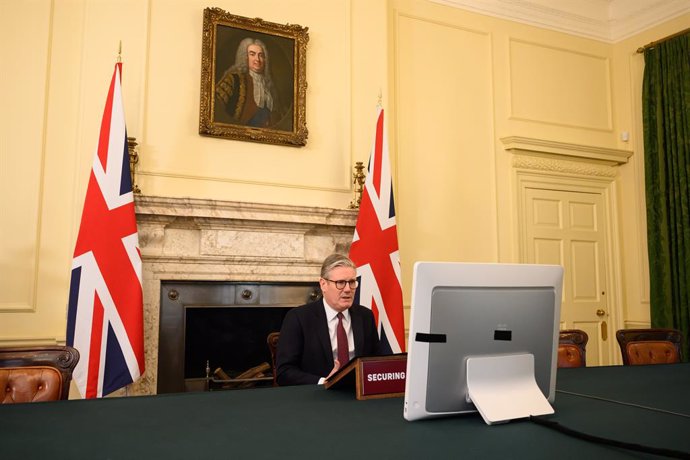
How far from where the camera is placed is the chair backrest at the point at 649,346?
3.38 meters

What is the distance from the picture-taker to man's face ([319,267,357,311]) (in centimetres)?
291

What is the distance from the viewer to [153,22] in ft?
14.7

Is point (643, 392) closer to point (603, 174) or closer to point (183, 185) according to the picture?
point (183, 185)

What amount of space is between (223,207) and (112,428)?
2965mm

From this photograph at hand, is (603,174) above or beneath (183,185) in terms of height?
above

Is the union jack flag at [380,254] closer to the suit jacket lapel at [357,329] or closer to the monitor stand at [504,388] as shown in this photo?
the suit jacket lapel at [357,329]

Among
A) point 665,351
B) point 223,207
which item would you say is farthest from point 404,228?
point 665,351

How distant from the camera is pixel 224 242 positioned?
4.45m

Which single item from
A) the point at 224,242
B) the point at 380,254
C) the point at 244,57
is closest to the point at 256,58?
the point at 244,57

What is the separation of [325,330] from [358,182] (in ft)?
7.21

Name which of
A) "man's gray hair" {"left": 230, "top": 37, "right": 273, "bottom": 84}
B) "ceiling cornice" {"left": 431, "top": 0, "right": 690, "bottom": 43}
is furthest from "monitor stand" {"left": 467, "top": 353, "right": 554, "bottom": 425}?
"ceiling cornice" {"left": 431, "top": 0, "right": 690, "bottom": 43}

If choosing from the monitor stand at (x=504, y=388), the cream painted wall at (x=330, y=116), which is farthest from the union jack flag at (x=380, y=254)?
the monitor stand at (x=504, y=388)

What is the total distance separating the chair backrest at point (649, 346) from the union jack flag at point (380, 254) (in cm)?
156

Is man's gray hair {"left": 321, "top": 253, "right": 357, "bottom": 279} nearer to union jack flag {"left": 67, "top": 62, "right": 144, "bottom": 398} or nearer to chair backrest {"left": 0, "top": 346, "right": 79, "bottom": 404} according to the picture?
chair backrest {"left": 0, "top": 346, "right": 79, "bottom": 404}
